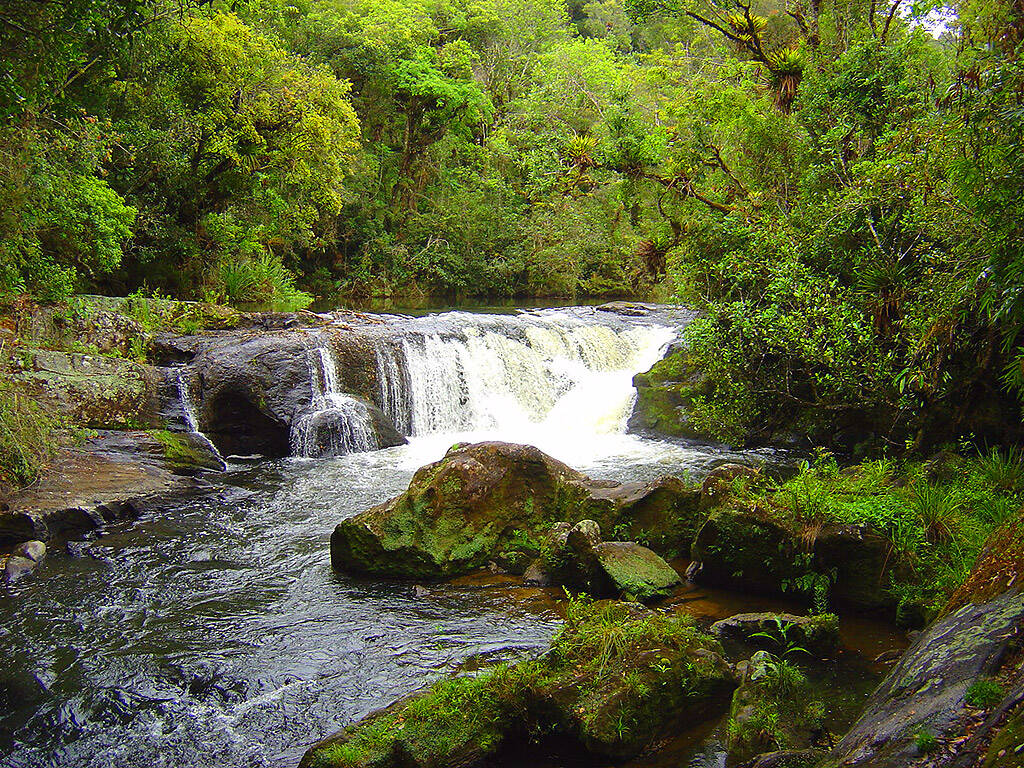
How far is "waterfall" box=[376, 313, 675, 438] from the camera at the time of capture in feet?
47.2

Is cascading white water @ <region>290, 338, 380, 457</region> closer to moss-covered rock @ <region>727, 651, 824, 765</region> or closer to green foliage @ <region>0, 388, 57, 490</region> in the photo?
green foliage @ <region>0, 388, 57, 490</region>

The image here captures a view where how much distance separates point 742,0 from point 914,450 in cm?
892

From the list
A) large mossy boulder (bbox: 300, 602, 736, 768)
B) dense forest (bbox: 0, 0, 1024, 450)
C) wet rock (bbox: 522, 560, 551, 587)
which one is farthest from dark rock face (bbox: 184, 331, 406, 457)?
large mossy boulder (bbox: 300, 602, 736, 768)

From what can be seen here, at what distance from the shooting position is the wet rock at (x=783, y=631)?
203 inches

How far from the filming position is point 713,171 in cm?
1410

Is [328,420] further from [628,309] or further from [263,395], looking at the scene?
[628,309]

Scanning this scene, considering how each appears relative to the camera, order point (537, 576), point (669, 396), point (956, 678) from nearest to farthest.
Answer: point (956, 678), point (537, 576), point (669, 396)

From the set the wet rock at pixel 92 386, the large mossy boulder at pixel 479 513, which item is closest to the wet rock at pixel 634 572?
the large mossy boulder at pixel 479 513

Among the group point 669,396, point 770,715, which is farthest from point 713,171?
point 770,715

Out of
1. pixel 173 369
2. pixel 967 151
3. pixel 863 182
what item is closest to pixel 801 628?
pixel 967 151

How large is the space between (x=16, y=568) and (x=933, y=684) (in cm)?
785

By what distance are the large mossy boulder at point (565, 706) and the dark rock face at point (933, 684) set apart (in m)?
1.25

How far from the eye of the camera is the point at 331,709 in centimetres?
493

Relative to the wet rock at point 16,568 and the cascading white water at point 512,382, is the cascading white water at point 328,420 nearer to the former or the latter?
the cascading white water at point 512,382
